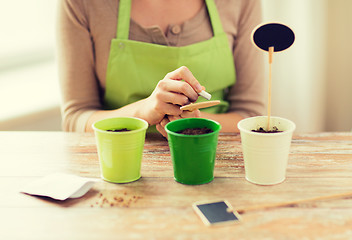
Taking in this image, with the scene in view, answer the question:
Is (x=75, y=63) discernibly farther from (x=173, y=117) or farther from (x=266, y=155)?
(x=266, y=155)

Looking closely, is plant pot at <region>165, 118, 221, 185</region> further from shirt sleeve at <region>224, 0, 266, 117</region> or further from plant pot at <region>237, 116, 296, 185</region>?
shirt sleeve at <region>224, 0, 266, 117</region>

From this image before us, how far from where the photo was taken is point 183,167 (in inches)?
34.9

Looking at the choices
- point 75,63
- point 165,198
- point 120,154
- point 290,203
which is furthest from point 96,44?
point 290,203

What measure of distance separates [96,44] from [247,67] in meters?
0.55

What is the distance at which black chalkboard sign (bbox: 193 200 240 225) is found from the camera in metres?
0.74

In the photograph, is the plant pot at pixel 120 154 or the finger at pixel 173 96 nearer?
the plant pot at pixel 120 154

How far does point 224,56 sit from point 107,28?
0.42 m

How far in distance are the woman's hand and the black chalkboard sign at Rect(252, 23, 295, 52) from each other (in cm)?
18

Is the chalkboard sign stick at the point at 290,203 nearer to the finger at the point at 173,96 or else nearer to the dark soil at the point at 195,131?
the dark soil at the point at 195,131

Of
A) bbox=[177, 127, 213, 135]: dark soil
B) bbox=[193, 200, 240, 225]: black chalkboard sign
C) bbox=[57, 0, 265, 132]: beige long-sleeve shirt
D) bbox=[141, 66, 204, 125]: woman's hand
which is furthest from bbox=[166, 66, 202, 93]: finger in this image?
bbox=[57, 0, 265, 132]: beige long-sleeve shirt

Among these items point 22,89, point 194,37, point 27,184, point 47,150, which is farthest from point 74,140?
point 22,89

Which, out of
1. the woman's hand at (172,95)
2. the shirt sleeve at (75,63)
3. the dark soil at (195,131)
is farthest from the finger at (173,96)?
the shirt sleeve at (75,63)

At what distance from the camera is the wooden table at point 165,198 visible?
28.1 inches

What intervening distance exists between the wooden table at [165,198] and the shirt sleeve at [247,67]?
40 centimetres
